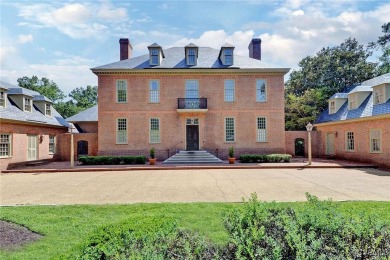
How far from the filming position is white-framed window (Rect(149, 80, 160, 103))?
2242 cm

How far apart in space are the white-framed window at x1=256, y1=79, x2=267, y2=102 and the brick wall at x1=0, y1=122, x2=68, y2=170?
18.1m

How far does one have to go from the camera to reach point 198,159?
20719 mm

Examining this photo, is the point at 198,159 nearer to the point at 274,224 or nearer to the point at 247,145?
the point at 247,145

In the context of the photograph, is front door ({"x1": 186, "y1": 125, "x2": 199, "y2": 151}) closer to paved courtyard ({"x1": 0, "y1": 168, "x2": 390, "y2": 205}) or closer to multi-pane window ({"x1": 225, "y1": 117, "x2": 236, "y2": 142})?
multi-pane window ({"x1": 225, "y1": 117, "x2": 236, "y2": 142})

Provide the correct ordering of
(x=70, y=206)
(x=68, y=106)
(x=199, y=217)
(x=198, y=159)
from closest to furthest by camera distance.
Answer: (x=199, y=217) < (x=70, y=206) < (x=198, y=159) < (x=68, y=106)

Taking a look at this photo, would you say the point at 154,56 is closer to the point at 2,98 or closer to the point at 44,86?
Answer: the point at 2,98

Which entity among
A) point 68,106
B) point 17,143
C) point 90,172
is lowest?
point 90,172

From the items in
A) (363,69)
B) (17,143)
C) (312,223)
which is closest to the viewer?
(312,223)

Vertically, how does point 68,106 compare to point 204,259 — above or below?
above

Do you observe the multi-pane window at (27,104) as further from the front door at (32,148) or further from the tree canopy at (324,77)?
the tree canopy at (324,77)

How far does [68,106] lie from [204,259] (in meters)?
52.4

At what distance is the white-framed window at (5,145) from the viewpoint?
17.0m

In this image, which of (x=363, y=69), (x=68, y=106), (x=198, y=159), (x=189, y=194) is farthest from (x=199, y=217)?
(x=68, y=106)

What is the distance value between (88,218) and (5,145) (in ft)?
49.2
